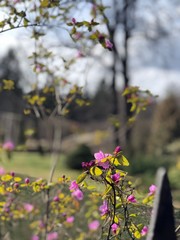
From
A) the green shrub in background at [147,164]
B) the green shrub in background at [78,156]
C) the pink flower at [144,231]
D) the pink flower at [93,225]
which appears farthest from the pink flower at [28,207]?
the green shrub in background at [78,156]

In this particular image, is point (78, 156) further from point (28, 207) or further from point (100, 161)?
point (100, 161)

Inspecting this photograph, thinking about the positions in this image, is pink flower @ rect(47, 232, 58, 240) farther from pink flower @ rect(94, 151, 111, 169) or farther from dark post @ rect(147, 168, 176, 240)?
dark post @ rect(147, 168, 176, 240)

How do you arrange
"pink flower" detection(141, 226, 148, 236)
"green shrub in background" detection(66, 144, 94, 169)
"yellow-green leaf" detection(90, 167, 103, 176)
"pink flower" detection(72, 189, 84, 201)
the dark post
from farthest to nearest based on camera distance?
1. "green shrub in background" detection(66, 144, 94, 169)
2. "pink flower" detection(72, 189, 84, 201)
3. "pink flower" detection(141, 226, 148, 236)
4. "yellow-green leaf" detection(90, 167, 103, 176)
5. the dark post

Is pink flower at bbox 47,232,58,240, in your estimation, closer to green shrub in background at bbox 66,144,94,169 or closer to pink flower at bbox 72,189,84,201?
pink flower at bbox 72,189,84,201

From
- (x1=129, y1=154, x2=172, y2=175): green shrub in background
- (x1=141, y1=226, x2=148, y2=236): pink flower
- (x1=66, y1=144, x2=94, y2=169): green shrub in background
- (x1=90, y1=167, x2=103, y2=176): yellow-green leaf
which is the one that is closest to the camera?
(x1=90, y1=167, x2=103, y2=176): yellow-green leaf

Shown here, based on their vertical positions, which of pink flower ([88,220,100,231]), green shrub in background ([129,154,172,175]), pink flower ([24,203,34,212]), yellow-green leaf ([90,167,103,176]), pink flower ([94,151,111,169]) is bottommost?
pink flower ([88,220,100,231])

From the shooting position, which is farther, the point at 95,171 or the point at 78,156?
the point at 78,156

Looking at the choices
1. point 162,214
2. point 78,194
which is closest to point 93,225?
point 78,194

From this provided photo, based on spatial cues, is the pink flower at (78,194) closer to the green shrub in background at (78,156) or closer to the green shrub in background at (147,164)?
the green shrub in background at (147,164)

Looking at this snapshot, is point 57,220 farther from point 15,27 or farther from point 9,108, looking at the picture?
point 9,108

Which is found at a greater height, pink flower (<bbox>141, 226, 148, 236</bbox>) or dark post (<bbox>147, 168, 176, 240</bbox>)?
dark post (<bbox>147, 168, 176, 240</bbox>)

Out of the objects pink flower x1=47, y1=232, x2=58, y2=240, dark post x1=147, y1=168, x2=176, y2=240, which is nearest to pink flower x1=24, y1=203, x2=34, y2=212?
pink flower x1=47, y1=232, x2=58, y2=240

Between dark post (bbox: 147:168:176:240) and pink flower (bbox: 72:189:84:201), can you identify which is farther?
pink flower (bbox: 72:189:84:201)

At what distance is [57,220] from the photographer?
323 centimetres
